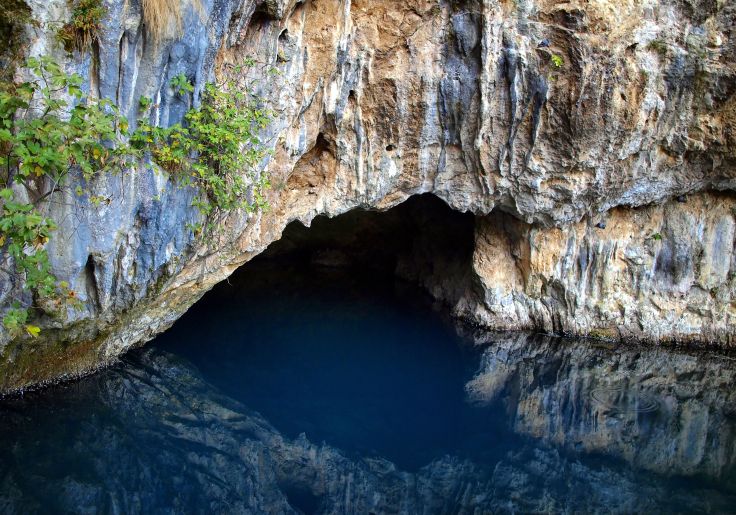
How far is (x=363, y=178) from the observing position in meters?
8.36

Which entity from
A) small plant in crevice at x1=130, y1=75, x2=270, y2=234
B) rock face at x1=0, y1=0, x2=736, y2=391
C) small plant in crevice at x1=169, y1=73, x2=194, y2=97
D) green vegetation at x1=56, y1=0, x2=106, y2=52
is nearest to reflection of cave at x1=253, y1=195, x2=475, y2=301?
rock face at x1=0, y1=0, x2=736, y2=391

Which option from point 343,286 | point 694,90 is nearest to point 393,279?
point 343,286

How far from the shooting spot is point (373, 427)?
6934 millimetres

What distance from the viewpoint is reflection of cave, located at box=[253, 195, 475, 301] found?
1247cm

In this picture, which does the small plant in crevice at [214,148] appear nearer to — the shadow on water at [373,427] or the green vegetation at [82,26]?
the green vegetation at [82,26]

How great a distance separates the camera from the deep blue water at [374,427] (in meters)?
5.49

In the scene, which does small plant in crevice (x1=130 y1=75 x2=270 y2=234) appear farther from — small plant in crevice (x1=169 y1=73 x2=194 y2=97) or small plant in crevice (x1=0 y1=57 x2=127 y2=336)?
small plant in crevice (x1=0 y1=57 x2=127 y2=336)

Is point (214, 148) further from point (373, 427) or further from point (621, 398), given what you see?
point (621, 398)

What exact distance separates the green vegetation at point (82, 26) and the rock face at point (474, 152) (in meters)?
0.10

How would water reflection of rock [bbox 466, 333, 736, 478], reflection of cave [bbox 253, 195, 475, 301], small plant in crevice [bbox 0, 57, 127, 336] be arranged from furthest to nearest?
reflection of cave [bbox 253, 195, 475, 301]
water reflection of rock [bbox 466, 333, 736, 478]
small plant in crevice [bbox 0, 57, 127, 336]

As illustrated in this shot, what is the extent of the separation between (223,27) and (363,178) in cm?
310

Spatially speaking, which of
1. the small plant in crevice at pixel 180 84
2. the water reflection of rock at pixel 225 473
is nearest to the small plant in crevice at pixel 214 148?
the small plant in crevice at pixel 180 84

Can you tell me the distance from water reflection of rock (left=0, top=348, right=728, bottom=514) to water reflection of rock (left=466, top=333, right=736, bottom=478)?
2.10 ft

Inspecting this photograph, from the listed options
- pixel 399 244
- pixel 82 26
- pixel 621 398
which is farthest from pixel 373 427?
pixel 399 244
